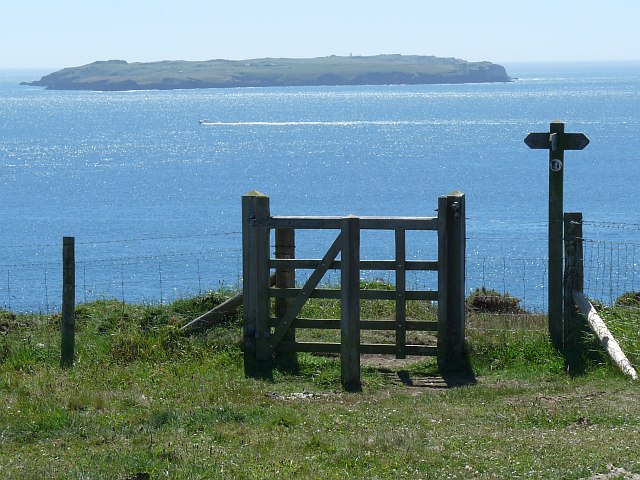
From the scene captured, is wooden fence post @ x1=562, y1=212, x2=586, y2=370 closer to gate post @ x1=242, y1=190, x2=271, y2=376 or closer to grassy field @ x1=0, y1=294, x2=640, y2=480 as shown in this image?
grassy field @ x1=0, y1=294, x2=640, y2=480

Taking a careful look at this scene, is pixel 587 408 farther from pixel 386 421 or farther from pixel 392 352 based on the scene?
pixel 392 352

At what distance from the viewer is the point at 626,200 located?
218 ft

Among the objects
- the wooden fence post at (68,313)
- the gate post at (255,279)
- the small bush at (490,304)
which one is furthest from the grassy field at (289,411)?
the small bush at (490,304)

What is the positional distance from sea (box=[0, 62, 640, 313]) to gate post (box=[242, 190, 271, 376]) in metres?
2.56

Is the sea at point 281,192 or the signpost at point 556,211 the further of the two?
the sea at point 281,192

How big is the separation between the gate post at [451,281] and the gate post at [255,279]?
2126 millimetres

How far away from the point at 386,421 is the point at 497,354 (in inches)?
147

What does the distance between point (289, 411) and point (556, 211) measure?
5279 mm

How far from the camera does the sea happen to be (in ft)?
129

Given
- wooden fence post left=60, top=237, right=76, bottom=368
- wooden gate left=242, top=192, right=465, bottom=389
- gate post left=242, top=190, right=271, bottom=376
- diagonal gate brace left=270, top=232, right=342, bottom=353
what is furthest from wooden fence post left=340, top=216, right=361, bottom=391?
wooden fence post left=60, top=237, right=76, bottom=368

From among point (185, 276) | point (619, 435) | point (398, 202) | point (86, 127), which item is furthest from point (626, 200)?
point (86, 127)

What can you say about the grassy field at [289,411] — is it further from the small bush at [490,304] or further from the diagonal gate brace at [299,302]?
the small bush at [490,304]

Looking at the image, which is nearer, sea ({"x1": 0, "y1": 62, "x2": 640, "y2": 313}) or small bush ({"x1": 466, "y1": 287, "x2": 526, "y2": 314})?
small bush ({"x1": 466, "y1": 287, "x2": 526, "y2": 314})

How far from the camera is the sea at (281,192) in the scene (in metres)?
39.2
